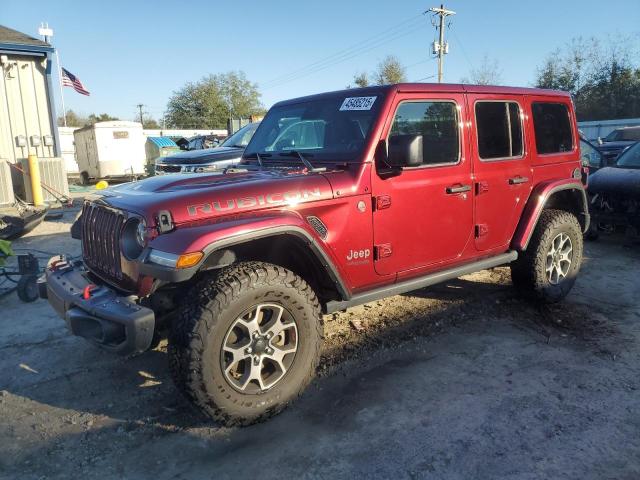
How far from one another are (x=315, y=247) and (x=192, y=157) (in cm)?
615

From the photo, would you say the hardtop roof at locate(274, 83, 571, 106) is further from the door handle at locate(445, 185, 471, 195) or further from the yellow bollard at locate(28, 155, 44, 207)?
the yellow bollard at locate(28, 155, 44, 207)

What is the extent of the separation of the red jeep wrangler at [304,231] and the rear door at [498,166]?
14 millimetres

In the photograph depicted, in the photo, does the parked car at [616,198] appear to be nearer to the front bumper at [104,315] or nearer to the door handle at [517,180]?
the door handle at [517,180]

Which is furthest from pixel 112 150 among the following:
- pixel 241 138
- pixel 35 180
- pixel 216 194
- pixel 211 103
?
pixel 211 103

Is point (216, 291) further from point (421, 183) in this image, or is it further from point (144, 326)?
point (421, 183)

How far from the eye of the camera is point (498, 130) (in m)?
4.16

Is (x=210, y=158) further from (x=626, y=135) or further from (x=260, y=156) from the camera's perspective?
(x=626, y=135)

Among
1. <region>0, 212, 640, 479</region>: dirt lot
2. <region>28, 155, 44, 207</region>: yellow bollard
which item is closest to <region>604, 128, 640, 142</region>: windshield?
<region>0, 212, 640, 479</region>: dirt lot

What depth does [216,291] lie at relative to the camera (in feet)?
8.93

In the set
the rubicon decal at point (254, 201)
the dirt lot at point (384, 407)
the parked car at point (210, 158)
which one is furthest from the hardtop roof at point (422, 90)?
the parked car at point (210, 158)

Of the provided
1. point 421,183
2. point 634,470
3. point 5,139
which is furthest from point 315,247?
point 5,139

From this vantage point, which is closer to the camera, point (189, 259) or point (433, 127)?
point (189, 259)

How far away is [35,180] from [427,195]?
11.1 metres

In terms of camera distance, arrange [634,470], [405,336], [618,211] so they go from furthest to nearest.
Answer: [618,211] → [405,336] → [634,470]
